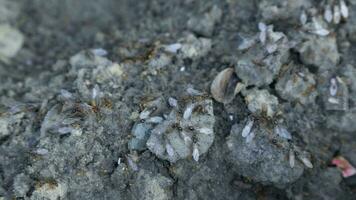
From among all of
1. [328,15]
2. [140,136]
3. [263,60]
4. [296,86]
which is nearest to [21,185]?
[140,136]

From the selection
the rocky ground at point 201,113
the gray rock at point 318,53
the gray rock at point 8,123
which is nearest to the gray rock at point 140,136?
the rocky ground at point 201,113

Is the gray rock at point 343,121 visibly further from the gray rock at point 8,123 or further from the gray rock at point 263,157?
the gray rock at point 8,123

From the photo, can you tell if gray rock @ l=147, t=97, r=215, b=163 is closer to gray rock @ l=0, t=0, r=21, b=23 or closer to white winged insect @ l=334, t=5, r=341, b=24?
white winged insect @ l=334, t=5, r=341, b=24

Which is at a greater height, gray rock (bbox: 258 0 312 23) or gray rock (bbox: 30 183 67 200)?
gray rock (bbox: 258 0 312 23)

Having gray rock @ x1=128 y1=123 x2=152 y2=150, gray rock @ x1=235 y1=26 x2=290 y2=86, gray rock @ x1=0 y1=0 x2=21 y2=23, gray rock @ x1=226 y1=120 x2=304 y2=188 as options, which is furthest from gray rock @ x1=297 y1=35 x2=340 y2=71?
gray rock @ x1=0 y1=0 x2=21 y2=23

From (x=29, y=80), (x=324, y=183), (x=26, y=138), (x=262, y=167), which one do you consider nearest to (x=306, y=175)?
(x=324, y=183)

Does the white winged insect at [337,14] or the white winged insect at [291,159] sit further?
the white winged insect at [337,14]
